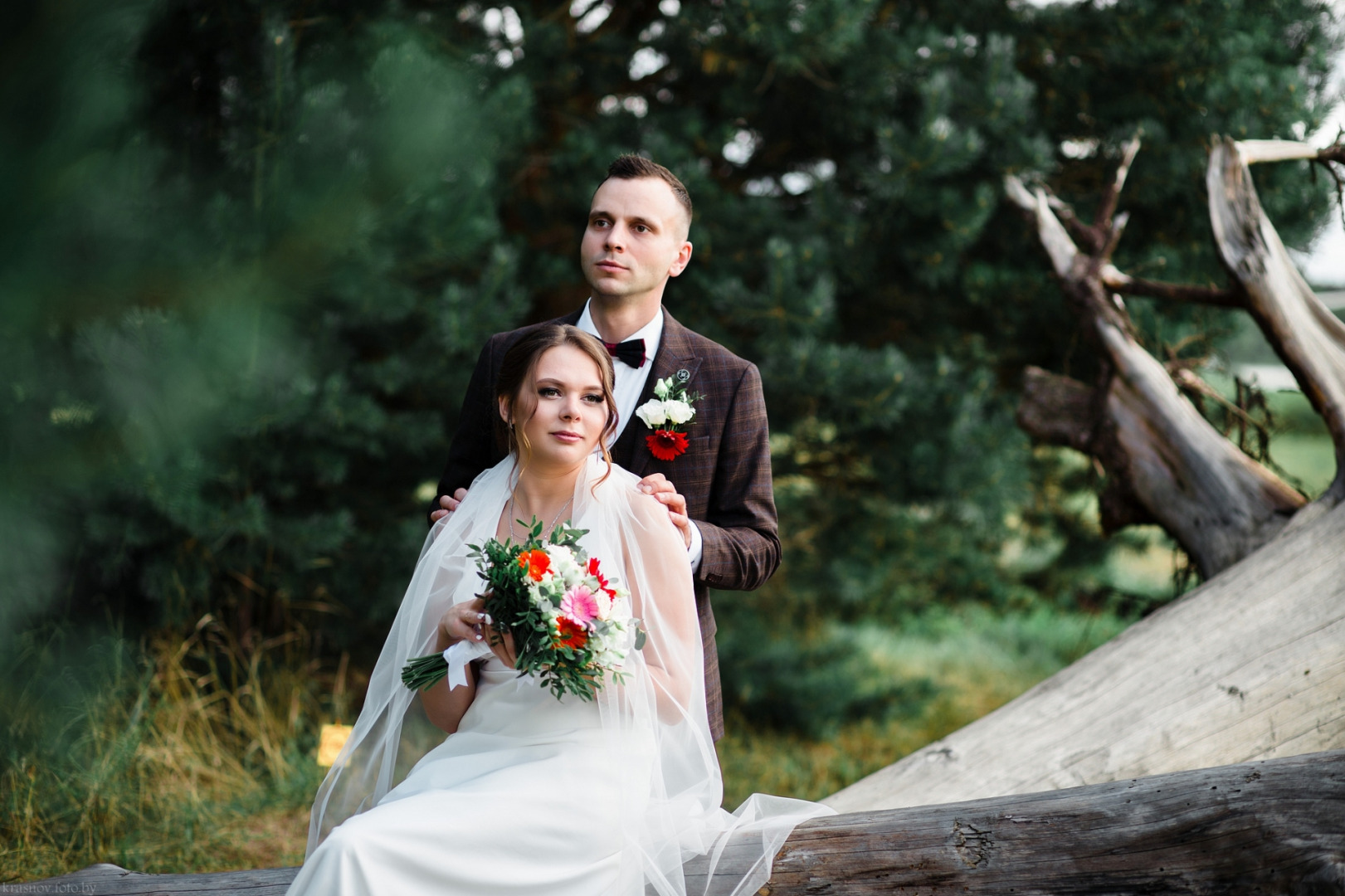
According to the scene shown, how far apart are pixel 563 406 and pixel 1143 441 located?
288cm

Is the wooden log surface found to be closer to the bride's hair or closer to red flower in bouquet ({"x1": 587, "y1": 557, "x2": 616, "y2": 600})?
red flower in bouquet ({"x1": 587, "y1": 557, "x2": 616, "y2": 600})

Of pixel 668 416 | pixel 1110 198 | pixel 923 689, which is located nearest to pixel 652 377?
pixel 668 416

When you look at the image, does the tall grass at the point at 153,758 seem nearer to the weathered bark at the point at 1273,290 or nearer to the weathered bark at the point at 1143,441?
the weathered bark at the point at 1143,441

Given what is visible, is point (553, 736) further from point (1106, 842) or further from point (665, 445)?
point (1106, 842)

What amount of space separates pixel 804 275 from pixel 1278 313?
208 centimetres

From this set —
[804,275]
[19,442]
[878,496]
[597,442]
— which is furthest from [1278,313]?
[19,442]

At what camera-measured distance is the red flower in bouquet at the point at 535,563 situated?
81.3 inches

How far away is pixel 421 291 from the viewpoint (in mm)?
5188

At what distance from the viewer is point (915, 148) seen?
4.77 meters

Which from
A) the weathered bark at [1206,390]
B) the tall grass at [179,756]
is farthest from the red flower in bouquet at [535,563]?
the weathered bark at [1206,390]

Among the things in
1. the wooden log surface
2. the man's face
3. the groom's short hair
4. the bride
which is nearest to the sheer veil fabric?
the bride

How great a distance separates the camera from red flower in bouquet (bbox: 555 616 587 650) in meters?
2.05

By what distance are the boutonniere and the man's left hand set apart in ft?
0.73

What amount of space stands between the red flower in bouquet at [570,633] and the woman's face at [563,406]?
1.42 feet
